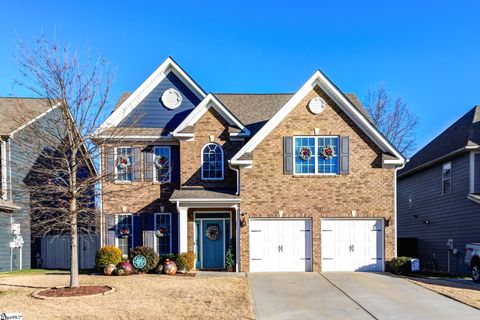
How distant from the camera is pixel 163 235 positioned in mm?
19125

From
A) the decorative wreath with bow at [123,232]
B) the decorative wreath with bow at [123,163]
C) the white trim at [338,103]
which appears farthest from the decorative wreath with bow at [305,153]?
the decorative wreath with bow at [123,232]

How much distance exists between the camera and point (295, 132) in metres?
17.6

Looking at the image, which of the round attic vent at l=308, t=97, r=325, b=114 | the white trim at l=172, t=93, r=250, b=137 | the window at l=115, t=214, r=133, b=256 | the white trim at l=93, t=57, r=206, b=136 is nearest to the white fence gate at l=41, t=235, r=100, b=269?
the window at l=115, t=214, r=133, b=256

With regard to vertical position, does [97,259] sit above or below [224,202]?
below

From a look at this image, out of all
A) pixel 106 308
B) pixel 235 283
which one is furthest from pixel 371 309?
pixel 106 308

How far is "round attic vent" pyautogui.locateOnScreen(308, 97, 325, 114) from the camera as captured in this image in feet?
58.1

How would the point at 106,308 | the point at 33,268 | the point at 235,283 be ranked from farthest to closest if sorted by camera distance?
1. the point at 33,268
2. the point at 235,283
3. the point at 106,308

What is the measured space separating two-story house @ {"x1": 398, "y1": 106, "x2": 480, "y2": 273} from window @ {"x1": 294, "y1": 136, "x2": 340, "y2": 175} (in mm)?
5379

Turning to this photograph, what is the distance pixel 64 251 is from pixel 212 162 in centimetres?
874

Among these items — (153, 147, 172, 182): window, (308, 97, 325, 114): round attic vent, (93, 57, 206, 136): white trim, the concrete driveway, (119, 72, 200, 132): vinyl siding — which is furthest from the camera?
(119, 72, 200, 132): vinyl siding

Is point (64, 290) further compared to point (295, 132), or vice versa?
point (295, 132)

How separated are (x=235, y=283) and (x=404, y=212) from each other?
1459cm

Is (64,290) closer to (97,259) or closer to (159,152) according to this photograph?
(97,259)

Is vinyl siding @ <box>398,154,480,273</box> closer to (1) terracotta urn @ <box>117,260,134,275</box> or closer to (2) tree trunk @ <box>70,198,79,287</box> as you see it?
(1) terracotta urn @ <box>117,260,134,275</box>
